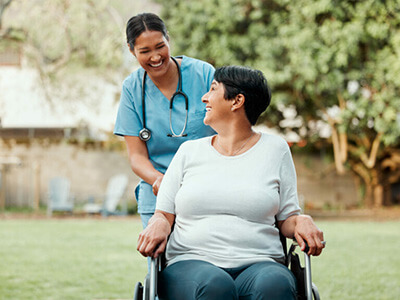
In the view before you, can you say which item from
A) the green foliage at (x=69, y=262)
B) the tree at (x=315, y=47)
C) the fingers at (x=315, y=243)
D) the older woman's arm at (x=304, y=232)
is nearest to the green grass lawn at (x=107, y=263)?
the green foliage at (x=69, y=262)

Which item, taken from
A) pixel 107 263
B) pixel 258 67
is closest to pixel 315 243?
pixel 107 263

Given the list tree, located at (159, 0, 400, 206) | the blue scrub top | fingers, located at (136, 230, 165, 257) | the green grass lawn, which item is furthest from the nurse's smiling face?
tree, located at (159, 0, 400, 206)

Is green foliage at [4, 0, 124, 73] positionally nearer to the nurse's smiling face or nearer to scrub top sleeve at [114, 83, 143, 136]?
scrub top sleeve at [114, 83, 143, 136]

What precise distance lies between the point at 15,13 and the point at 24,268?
336 inches

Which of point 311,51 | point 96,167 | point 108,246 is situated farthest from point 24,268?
point 96,167

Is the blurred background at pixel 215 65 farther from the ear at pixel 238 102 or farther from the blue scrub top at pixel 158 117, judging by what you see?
the ear at pixel 238 102

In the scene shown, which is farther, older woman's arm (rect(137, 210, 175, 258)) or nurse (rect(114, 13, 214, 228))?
nurse (rect(114, 13, 214, 228))

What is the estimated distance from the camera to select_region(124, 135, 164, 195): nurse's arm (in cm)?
278

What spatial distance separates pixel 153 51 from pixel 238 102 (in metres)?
0.47

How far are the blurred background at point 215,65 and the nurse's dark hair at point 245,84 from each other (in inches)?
176

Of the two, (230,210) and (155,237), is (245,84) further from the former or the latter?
(155,237)

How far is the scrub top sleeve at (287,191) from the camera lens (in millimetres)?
2492

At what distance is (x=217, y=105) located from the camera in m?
2.50

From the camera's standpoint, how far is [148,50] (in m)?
2.72
